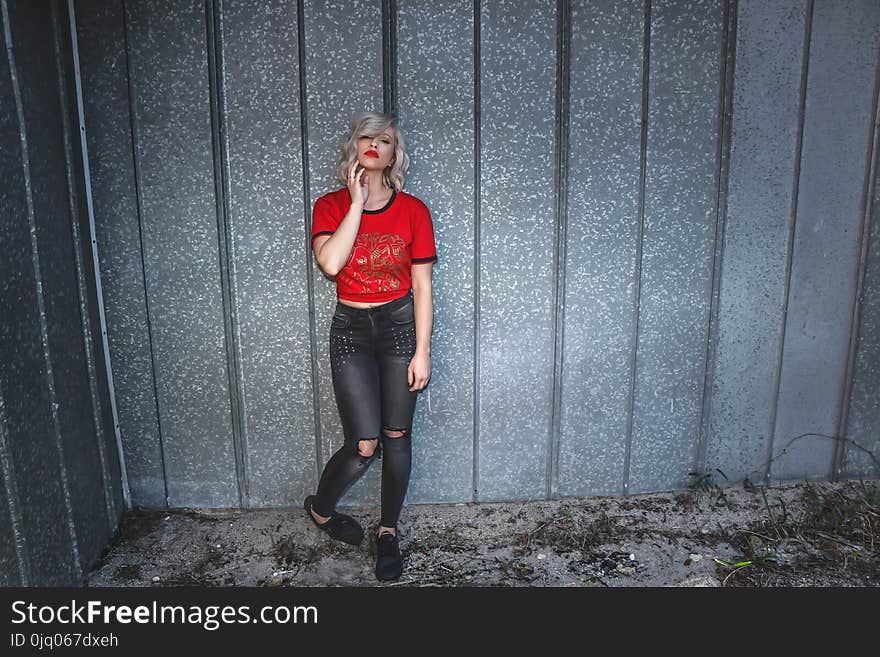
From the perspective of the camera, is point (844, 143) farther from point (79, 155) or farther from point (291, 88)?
point (79, 155)

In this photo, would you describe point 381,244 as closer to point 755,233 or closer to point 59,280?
point 59,280

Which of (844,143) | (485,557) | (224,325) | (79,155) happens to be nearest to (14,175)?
(79,155)

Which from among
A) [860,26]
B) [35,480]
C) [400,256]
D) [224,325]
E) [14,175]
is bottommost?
[35,480]

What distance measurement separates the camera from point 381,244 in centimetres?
300

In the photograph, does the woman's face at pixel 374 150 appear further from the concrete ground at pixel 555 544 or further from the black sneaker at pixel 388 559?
the concrete ground at pixel 555 544

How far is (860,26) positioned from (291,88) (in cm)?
280

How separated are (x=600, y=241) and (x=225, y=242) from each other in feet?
6.13

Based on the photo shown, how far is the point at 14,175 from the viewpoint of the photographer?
2.62 meters

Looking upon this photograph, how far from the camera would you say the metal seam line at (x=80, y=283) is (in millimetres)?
3004

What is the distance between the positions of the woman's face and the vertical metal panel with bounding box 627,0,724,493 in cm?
133

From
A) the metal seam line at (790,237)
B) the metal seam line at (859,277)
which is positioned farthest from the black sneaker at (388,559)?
the metal seam line at (859,277)

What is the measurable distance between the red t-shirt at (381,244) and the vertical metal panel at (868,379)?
2356 millimetres

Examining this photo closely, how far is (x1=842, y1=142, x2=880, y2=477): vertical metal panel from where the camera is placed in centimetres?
360

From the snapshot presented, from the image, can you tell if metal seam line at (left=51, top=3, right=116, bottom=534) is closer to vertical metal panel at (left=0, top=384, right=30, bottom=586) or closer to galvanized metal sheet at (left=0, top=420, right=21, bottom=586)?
vertical metal panel at (left=0, top=384, right=30, bottom=586)
